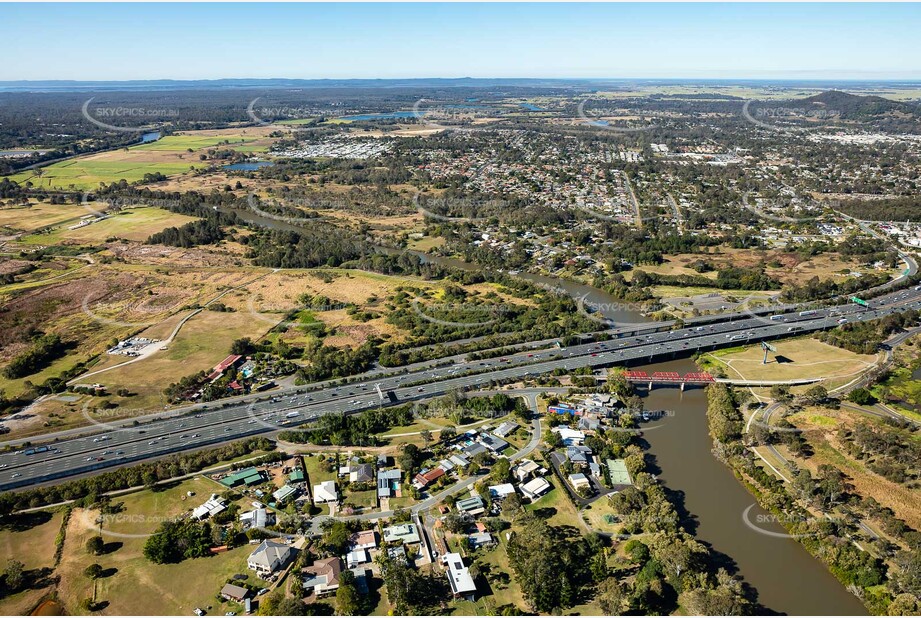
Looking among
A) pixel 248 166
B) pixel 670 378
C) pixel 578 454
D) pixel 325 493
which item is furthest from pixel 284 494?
pixel 248 166

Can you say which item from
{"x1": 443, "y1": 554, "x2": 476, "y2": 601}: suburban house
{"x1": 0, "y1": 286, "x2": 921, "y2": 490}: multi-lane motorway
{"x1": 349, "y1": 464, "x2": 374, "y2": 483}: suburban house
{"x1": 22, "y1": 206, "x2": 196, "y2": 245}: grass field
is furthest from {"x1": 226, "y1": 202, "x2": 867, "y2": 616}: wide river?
{"x1": 22, "y1": 206, "x2": 196, "y2": 245}: grass field

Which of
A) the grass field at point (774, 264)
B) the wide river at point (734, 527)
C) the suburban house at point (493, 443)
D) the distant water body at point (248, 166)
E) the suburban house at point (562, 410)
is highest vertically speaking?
the distant water body at point (248, 166)

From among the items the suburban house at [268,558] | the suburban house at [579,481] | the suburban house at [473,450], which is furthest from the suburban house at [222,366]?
the suburban house at [579,481]

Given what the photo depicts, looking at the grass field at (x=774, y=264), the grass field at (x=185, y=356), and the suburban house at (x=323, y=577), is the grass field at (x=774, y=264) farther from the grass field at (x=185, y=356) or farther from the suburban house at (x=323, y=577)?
the suburban house at (x=323, y=577)

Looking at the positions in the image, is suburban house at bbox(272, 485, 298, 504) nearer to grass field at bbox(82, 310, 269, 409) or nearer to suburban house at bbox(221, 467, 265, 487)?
suburban house at bbox(221, 467, 265, 487)

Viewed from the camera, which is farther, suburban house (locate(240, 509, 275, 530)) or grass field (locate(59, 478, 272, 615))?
suburban house (locate(240, 509, 275, 530))

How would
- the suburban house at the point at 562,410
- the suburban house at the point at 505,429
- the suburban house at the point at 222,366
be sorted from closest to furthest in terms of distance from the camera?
the suburban house at the point at 505,429, the suburban house at the point at 562,410, the suburban house at the point at 222,366

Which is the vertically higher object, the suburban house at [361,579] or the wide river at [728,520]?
the suburban house at [361,579]
